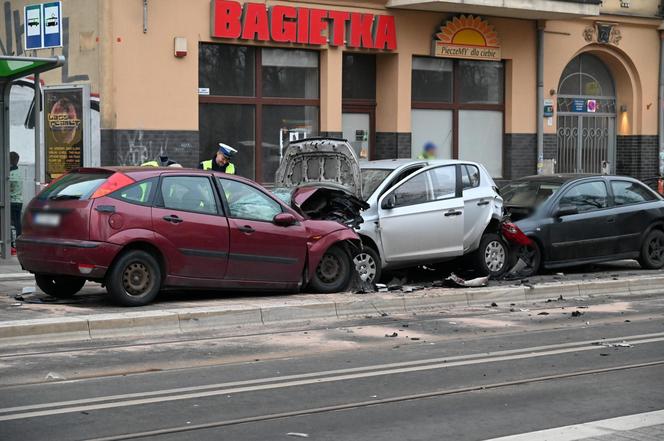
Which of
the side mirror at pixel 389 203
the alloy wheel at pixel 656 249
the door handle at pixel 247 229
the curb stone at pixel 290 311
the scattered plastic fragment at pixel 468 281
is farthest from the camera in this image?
the alloy wheel at pixel 656 249

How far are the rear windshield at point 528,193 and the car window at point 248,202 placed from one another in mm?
4766

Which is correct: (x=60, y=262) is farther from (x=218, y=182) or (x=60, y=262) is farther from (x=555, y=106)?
(x=555, y=106)

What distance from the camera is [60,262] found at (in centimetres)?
1131

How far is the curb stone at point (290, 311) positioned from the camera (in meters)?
10.6

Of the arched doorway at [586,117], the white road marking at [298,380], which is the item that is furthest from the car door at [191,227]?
the arched doorway at [586,117]

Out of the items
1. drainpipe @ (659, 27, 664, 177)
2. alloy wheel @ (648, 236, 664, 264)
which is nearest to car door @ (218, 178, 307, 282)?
alloy wheel @ (648, 236, 664, 264)

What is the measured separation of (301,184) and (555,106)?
41.3ft

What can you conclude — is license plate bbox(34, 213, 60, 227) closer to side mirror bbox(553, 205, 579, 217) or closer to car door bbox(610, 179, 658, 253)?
side mirror bbox(553, 205, 579, 217)

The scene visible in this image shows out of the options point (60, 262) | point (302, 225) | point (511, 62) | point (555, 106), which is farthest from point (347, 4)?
point (60, 262)

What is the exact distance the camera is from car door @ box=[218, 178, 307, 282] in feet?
40.1

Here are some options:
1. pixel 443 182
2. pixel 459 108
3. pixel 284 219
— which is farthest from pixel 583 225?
pixel 459 108

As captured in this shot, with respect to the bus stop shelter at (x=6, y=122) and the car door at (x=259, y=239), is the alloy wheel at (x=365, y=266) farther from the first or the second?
the bus stop shelter at (x=6, y=122)

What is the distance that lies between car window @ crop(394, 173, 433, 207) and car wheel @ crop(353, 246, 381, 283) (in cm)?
77

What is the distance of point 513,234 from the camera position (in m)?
14.9
